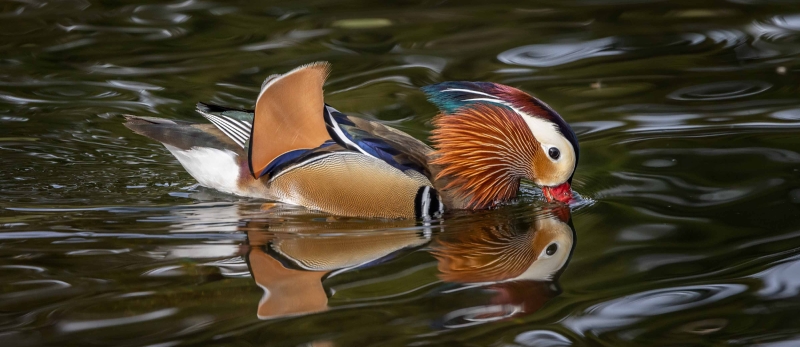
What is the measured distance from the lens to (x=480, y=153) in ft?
18.5

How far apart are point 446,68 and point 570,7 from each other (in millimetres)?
1855

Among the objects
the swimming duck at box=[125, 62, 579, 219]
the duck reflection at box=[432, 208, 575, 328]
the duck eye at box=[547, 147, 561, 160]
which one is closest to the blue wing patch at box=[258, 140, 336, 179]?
the swimming duck at box=[125, 62, 579, 219]

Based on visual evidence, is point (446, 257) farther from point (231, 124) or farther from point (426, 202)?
point (231, 124)

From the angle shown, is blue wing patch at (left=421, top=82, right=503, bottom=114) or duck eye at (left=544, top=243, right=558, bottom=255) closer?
duck eye at (left=544, top=243, right=558, bottom=255)

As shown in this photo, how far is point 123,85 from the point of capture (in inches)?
308

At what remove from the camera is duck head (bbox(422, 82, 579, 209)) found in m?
5.37

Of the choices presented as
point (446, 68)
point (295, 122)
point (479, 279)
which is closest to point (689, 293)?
point (479, 279)

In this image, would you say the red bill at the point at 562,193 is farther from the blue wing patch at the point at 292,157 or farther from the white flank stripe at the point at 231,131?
the white flank stripe at the point at 231,131

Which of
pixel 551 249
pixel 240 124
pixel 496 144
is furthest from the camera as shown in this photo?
pixel 240 124

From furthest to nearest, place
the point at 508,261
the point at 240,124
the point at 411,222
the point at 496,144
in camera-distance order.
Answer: the point at 240,124 → the point at 496,144 → the point at 411,222 → the point at 508,261

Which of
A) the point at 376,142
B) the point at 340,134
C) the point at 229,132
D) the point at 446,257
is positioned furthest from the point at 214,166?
the point at 446,257

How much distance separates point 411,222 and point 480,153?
716 millimetres

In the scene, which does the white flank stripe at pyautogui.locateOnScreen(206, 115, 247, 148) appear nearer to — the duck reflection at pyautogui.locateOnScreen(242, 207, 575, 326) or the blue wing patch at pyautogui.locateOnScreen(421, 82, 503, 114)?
the duck reflection at pyautogui.locateOnScreen(242, 207, 575, 326)

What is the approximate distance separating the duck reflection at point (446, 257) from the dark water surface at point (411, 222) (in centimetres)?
2
